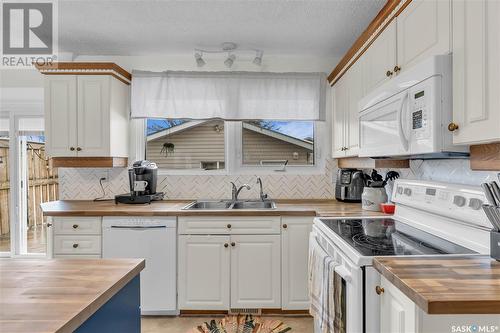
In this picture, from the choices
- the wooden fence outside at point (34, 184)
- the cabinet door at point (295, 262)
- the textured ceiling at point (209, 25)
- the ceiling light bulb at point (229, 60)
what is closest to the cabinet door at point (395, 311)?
the cabinet door at point (295, 262)

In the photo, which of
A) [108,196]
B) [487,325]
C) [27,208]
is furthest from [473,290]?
[27,208]

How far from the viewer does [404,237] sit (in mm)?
1645

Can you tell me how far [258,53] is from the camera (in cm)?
308

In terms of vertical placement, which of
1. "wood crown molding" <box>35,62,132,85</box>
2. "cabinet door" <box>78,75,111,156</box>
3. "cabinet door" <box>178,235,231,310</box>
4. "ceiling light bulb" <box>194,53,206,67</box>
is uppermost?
"ceiling light bulb" <box>194,53,206,67</box>

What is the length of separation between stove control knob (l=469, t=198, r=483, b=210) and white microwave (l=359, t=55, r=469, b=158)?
0.67 ft

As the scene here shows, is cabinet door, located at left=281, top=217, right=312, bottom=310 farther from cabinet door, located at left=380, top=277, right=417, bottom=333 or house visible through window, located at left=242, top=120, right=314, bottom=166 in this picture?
cabinet door, located at left=380, top=277, right=417, bottom=333

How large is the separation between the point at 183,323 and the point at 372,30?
98.9 inches

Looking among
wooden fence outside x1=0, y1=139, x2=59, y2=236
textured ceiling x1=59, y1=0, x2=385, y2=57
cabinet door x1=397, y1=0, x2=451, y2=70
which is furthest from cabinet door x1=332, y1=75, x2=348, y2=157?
wooden fence outside x1=0, y1=139, x2=59, y2=236

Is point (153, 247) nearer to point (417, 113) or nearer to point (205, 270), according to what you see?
point (205, 270)

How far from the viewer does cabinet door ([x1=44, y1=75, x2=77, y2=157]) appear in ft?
9.32

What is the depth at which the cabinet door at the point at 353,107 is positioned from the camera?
240cm

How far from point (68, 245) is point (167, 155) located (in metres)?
1.22

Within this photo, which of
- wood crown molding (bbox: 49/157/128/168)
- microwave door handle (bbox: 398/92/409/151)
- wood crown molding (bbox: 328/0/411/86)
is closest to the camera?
microwave door handle (bbox: 398/92/409/151)

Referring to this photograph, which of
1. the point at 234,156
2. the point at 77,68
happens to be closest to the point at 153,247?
the point at 234,156
